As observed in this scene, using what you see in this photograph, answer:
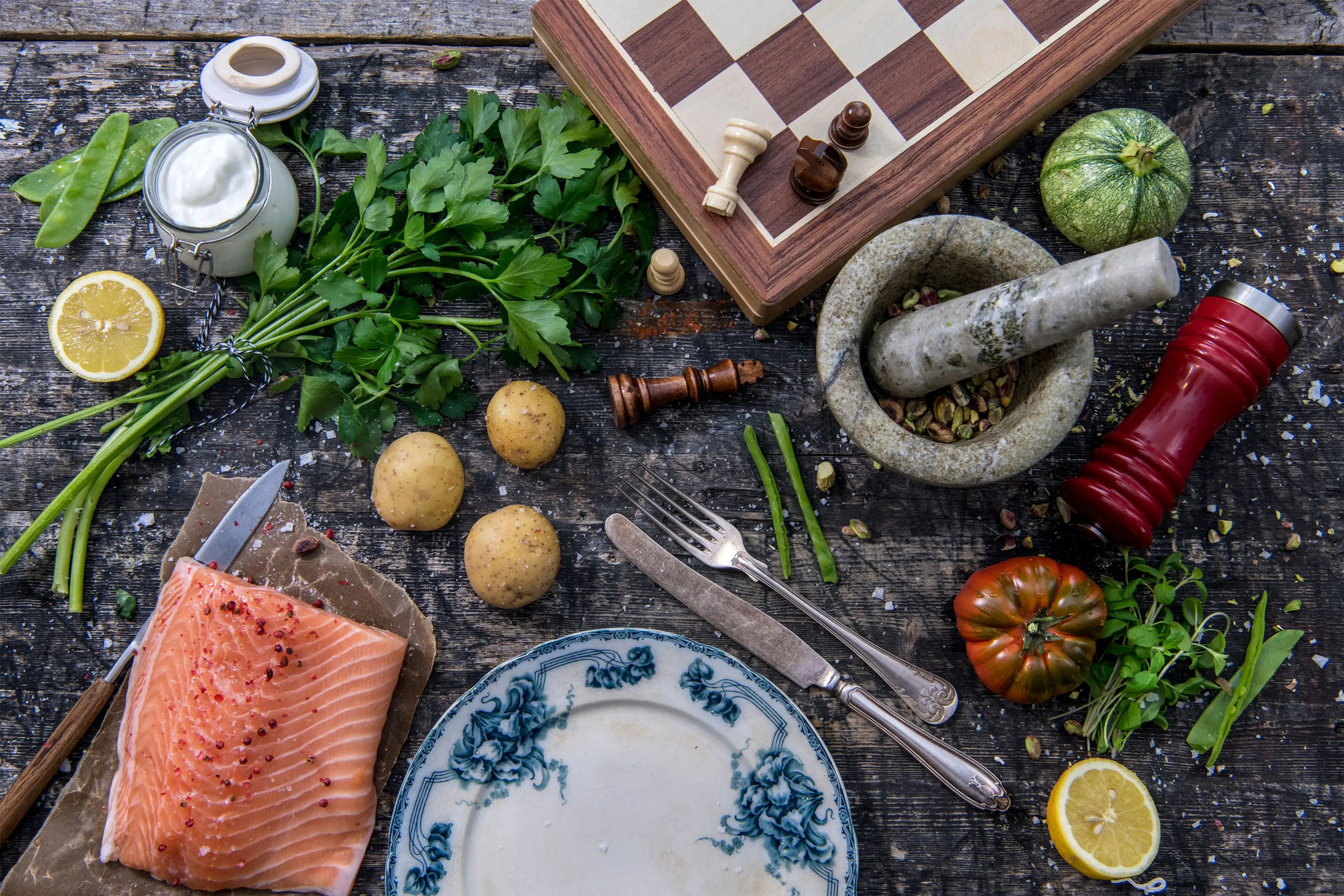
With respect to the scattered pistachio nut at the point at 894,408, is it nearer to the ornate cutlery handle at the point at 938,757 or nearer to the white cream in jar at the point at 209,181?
the ornate cutlery handle at the point at 938,757

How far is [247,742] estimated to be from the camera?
4.92 feet

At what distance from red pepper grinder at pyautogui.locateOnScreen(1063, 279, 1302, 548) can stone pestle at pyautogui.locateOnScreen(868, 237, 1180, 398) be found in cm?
32

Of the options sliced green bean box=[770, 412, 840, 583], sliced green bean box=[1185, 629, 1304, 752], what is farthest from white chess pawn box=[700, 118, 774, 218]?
sliced green bean box=[1185, 629, 1304, 752]

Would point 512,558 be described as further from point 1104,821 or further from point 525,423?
point 1104,821

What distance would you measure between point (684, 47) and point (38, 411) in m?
1.55

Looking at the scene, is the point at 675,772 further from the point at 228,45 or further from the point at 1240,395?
the point at 228,45

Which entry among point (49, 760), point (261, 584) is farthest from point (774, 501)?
point (49, 760)

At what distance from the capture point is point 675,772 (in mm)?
1586

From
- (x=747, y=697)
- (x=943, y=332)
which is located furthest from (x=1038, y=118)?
(x=747, y=697)

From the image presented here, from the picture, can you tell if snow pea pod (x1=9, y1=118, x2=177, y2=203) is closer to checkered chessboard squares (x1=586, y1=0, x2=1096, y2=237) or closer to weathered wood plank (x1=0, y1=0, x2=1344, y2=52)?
weathered wood plank (x1=0, y1=0, x2=1344, y2=52)

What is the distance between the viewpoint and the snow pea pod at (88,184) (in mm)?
1708

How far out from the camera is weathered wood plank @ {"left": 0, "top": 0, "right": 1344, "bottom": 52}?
5.88ft

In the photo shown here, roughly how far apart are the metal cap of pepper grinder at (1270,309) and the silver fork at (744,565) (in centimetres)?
91

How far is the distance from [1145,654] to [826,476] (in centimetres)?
72
